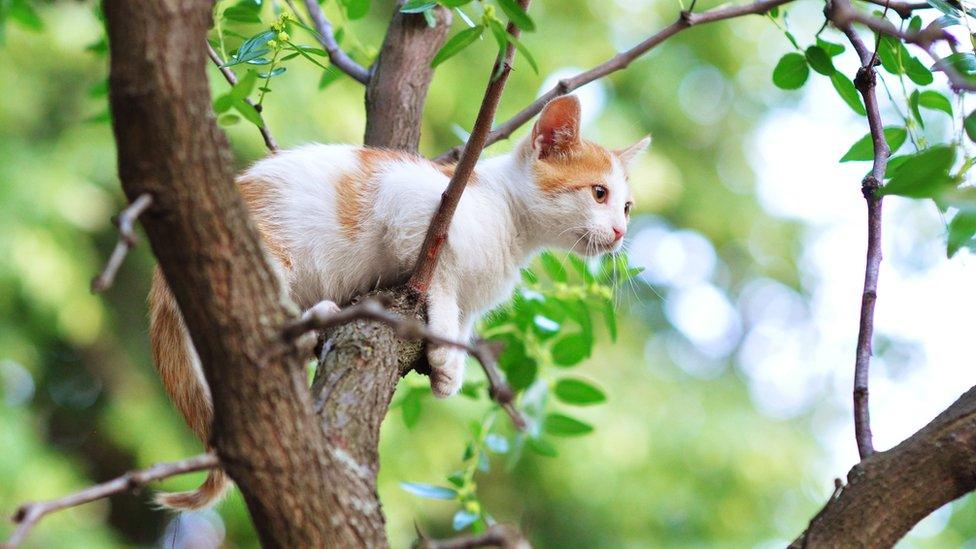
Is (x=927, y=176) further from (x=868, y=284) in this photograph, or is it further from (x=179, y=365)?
(x=179, y=365)

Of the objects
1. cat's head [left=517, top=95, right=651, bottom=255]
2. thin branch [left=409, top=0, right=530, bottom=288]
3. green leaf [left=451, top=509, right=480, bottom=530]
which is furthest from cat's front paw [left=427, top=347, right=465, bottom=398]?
cat's head [left=517, top=95, right=651, bottom=255]

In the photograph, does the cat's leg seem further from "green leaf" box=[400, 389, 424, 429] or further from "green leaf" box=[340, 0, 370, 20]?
"green leaf" box=[340, 0, 370, 20]

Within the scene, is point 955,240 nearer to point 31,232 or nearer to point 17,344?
point 31,232

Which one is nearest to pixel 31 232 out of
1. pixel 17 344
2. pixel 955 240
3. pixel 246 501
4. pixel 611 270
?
pixel 17 344

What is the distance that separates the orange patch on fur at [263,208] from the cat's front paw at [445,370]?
344mm

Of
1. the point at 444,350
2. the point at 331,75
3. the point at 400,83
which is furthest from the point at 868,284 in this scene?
the point at 331,75

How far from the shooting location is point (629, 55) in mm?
1835

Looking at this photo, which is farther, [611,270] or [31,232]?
[31,232]

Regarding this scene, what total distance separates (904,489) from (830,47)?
2.61 ft

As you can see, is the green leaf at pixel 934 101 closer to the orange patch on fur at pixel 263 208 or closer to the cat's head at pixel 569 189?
the cat's head at pixel 569 189

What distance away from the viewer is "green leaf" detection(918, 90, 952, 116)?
5.25 feet

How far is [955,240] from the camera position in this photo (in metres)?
1.20

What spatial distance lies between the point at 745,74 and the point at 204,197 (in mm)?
5166

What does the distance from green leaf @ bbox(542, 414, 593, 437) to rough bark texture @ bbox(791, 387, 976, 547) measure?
34.0 inches
